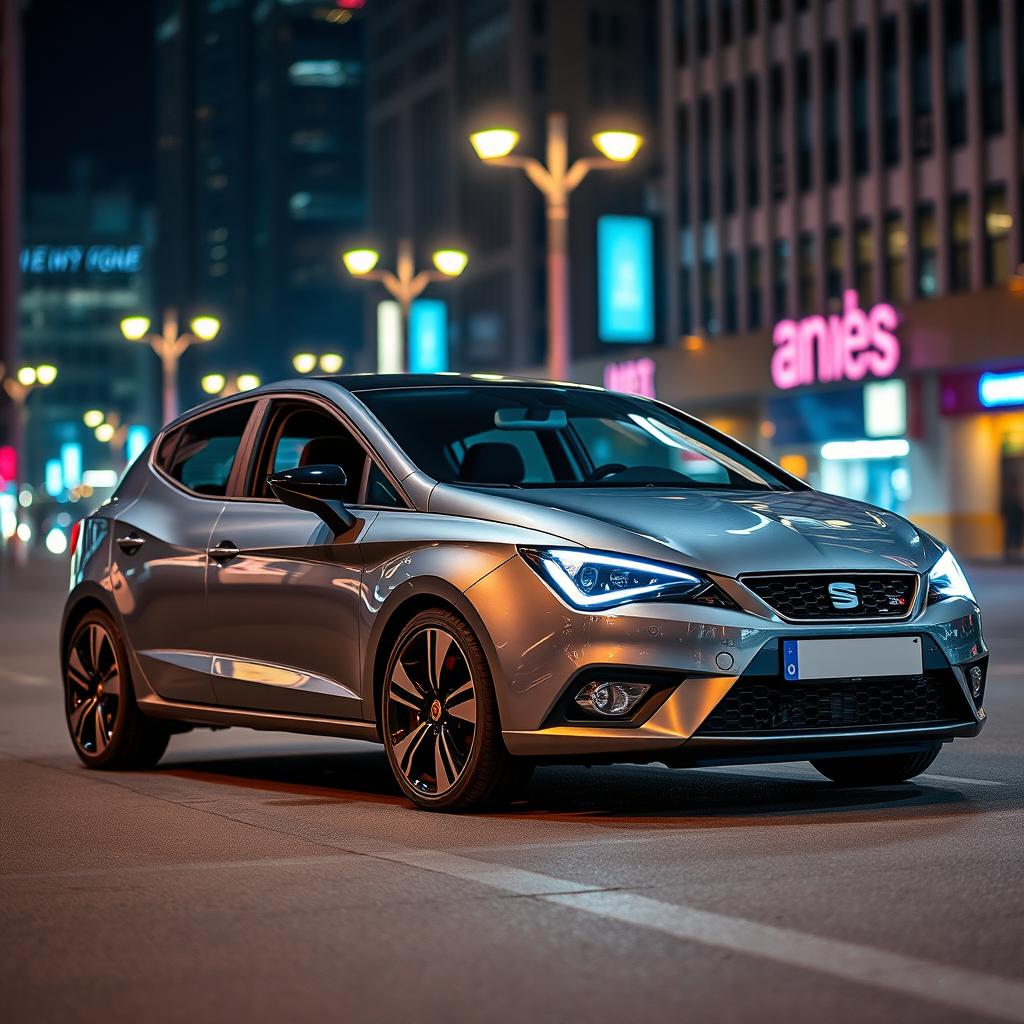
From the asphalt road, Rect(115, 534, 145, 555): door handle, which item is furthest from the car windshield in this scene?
Rect(115, 534, 145, 555): door handle

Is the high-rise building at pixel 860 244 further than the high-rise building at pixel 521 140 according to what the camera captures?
No

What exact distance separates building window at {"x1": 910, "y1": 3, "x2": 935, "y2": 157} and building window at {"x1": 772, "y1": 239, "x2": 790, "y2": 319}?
18.9 feet

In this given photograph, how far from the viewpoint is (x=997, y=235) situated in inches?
1935

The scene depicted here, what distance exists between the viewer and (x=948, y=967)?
16.7 ft

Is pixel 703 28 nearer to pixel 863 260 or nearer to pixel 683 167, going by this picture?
pixel 683 167

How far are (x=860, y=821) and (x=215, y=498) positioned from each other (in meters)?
3.32

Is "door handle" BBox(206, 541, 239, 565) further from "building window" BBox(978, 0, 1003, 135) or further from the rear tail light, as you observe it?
"building window" BBox(978, 0, 1003, 135)

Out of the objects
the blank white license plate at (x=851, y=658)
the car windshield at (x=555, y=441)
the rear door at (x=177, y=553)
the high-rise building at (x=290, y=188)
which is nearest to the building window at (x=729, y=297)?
the rear door at (x=177, y=553)

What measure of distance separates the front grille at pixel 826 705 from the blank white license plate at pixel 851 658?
5cm

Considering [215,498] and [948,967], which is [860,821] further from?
[215,498]

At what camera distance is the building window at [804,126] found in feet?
183

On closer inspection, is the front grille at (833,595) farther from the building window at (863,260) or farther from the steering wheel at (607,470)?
the building window at (863,260)

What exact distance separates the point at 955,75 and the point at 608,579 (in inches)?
1763

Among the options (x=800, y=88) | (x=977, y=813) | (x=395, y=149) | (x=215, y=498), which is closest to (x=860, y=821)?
(x=977, y=813)
